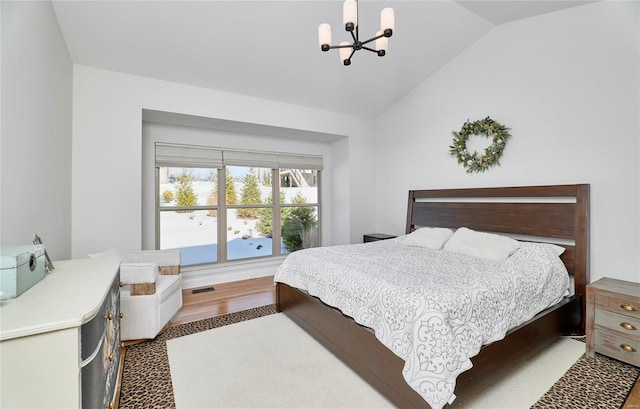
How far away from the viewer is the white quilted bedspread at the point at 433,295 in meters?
1.57

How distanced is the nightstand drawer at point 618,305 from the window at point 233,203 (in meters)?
4.08

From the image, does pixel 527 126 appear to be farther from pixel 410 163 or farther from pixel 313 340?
pixel 313 340

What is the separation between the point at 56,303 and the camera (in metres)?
1.11

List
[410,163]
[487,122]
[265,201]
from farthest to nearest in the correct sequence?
1. [265,201]
2. [410,163]
3. [487,122]

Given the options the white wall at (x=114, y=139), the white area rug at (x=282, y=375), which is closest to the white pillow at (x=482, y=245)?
the white area rug at (x=282, y=375)

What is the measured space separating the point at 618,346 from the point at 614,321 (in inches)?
7.5

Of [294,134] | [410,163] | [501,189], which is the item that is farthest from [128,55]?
[501,189]

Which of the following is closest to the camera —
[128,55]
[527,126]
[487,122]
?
[128,55]

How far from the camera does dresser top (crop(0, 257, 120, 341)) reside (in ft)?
3.03

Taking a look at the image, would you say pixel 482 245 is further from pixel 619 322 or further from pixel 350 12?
pixel 350 12

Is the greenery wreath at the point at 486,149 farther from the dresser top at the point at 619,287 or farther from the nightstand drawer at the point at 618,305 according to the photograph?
the nightstand drawer at the point at 618,305

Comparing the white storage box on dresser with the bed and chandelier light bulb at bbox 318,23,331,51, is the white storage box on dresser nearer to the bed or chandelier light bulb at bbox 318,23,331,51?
the bed

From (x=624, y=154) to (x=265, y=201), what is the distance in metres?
4.57

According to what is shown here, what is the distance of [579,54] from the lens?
116 inches
